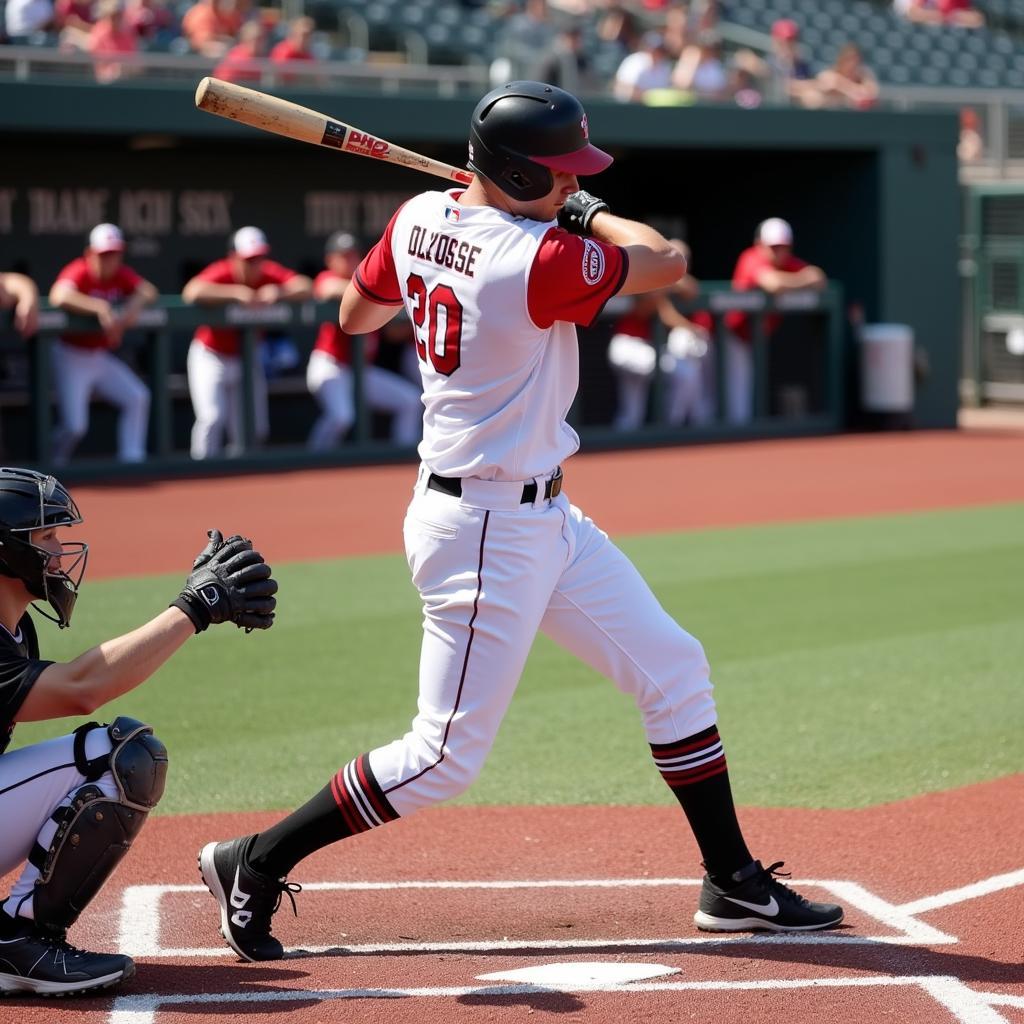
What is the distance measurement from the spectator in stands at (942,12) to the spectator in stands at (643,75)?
7980 millimetres

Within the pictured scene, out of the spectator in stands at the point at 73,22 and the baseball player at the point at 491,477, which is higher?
the spectator in stands at the point at 73,22

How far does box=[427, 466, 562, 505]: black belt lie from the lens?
3516 millimetres

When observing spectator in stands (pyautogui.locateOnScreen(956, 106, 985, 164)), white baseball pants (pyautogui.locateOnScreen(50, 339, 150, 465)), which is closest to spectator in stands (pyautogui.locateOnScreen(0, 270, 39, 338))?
white baseball pants (pyautogui.locateOnScreen(50, 339, 150, 465))

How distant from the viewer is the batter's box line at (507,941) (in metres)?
3.65

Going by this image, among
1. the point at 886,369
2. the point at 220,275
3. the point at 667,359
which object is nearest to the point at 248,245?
the point at 220,275

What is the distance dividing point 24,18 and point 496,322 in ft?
38.8

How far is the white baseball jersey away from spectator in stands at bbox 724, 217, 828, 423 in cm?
1182

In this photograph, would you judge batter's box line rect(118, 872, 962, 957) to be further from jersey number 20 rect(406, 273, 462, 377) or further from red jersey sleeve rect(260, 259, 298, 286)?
red jersey sleeve rect(260, 259, 298, 286)

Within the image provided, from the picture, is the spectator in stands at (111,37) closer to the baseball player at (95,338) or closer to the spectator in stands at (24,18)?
the spectator in stands at (24,18)

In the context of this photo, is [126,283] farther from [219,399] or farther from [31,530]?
[31,530]

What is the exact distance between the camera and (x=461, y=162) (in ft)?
53.6

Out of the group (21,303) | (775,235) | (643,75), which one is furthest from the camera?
(643,75)

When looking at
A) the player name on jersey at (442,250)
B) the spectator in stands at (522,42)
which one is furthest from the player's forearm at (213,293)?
the player name on jersey at (442,250)

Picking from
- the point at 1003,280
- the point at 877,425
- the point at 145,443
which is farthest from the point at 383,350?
the point at 1003,280
